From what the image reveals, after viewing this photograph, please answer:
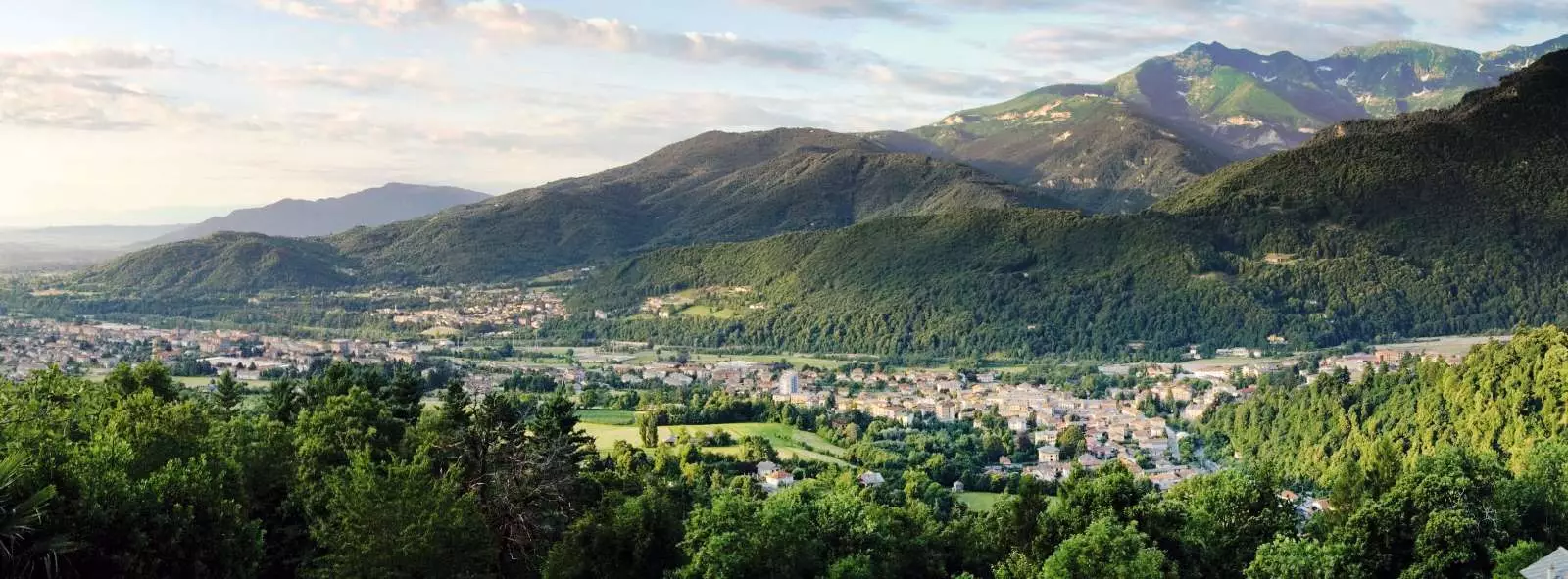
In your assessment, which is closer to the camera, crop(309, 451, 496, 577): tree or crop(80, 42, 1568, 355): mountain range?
crop(309, 451, 496, 577): tree

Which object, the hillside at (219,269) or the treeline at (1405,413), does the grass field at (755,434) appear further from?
the hillside at (219,269)

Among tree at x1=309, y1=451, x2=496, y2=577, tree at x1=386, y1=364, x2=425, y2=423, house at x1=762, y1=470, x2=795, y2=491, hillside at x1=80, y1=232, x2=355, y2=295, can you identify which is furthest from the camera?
hillside at x1=80, y1=232, x2=355, y2=295

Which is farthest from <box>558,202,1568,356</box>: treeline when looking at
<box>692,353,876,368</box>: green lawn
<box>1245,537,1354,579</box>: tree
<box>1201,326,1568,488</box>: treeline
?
<box>1245,537,1354,579</box>: tree

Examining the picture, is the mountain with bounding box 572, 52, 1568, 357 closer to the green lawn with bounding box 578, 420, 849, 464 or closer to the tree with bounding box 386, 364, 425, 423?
the green lawn with bounding box 578, 420, 849, 464

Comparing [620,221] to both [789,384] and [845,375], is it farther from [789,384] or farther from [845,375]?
[789,384]

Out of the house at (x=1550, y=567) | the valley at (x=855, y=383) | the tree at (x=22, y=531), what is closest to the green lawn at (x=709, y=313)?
the valley at (x=855, y=383)
